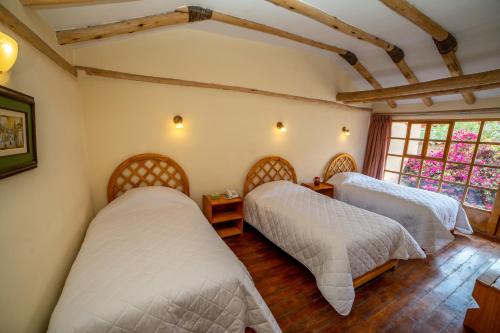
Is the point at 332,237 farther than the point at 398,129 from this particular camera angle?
No

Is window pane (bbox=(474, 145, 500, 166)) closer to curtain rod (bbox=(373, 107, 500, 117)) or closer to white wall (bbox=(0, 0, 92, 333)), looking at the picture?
curtain rod (bbox=(373, 107, 500, 117))

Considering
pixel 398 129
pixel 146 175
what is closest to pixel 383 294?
pixel 146 175

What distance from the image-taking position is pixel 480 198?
367 centimetres

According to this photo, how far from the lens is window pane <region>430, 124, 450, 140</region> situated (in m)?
4.03

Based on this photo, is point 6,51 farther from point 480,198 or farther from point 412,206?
point 480,198


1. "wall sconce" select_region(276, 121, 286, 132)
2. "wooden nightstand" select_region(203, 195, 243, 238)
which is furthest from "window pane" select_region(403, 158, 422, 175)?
"wooden nightstand" select_region(203, 195, 243, 238)

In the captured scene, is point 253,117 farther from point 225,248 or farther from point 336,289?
point 336,289

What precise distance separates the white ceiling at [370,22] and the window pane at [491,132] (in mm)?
551

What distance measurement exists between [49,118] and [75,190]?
27.9 inches

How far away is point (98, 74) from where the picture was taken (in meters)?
2.26

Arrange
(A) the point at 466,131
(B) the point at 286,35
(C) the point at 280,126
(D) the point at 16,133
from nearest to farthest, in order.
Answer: (D) the point at 16,133
(B) the point at 286,35
(C) the point at 280,126
(A) the point at 466,131

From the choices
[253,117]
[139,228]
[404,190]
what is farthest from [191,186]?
[404,190]

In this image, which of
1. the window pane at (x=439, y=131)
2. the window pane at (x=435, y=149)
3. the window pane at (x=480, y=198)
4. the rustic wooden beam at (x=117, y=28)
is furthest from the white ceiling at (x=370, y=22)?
the window pane at (x=480, y=198)

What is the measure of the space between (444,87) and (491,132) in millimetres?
1925
